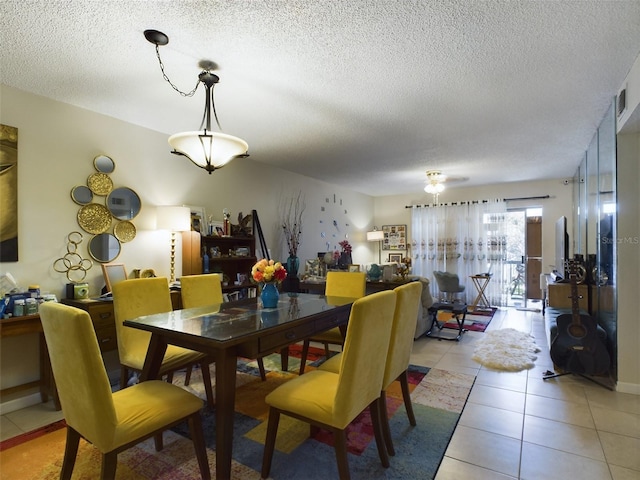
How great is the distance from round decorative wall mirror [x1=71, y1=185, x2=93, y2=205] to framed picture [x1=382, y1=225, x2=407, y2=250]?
637 centimetres

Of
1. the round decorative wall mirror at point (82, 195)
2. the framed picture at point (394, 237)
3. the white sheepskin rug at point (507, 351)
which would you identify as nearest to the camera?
the round decorative wall mirror at point (82, 195)

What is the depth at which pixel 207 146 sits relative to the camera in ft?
7.72

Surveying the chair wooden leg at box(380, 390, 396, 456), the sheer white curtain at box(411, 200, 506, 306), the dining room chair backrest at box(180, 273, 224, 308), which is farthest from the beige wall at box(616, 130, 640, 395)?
the sheer white curtain at box(411, 200, 506, 306)

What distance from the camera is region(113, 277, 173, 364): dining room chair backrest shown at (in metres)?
2.39

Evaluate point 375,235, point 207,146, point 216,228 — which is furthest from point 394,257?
point 207,146

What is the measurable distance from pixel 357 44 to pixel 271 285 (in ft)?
5.77

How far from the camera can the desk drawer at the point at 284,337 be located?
1904 mm

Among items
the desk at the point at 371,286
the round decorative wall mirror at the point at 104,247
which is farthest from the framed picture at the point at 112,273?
the desk at the point at 371,286

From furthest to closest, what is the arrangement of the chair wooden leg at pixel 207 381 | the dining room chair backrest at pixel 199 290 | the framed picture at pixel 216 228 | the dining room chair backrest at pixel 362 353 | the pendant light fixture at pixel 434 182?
the pendant light fixture at pixel 434 182, the framed picture at pixel 216 228, the dining room chair backrest at pixel 199 290, the chair wooden leg at pixel 207 381, the dining room chair backrest at pixel 362 353

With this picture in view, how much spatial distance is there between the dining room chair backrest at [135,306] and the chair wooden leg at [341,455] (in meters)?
1.53

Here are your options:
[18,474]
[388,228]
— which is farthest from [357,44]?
[388,228]

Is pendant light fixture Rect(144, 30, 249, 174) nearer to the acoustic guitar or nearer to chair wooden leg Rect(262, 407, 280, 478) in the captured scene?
chair wooden leg Rect(262, 407, 280, 478)

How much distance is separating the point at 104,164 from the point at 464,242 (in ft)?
21.6

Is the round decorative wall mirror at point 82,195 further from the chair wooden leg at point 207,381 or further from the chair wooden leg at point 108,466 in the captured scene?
the chair wooden leg at point 108,466
